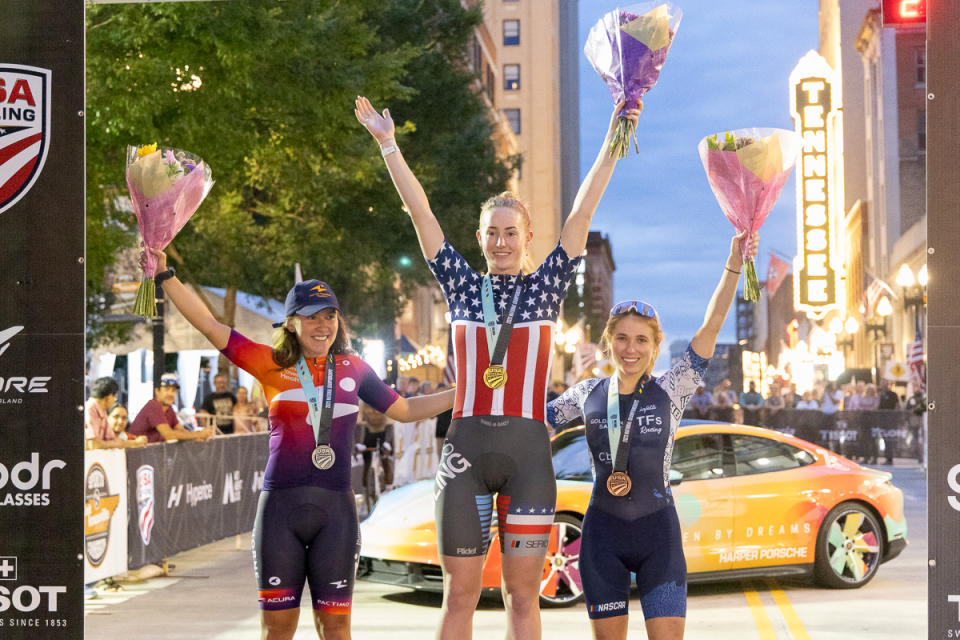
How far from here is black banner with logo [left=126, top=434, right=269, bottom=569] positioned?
12.5 m

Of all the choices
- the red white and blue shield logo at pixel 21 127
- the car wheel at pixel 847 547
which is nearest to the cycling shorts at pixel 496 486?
the red white and blue shield logo at pixel 21 127

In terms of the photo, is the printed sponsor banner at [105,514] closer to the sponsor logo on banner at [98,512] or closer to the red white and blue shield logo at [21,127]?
the sponsor logo on banner at [98,512]

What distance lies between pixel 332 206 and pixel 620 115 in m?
26.5

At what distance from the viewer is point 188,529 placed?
14.1 metres

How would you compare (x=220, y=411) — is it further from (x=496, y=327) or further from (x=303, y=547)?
(x=496, y=327)

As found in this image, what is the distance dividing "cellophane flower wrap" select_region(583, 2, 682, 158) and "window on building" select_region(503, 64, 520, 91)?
381ft

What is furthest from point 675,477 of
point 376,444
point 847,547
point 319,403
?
point 376,444

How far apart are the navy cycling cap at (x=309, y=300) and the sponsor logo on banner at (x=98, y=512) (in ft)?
20.0

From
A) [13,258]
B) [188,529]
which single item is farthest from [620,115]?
[188,529]

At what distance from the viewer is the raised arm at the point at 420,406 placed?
5957mm

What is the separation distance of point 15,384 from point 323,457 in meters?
1.64

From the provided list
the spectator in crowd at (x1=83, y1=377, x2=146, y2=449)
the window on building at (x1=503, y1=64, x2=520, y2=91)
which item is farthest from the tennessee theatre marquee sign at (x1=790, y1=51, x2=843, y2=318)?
the window on building at (x1=503, y1=64, x2=520, y2=91)

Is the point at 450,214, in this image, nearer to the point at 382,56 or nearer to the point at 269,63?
the point at 382,56

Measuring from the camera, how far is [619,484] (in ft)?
18.5
